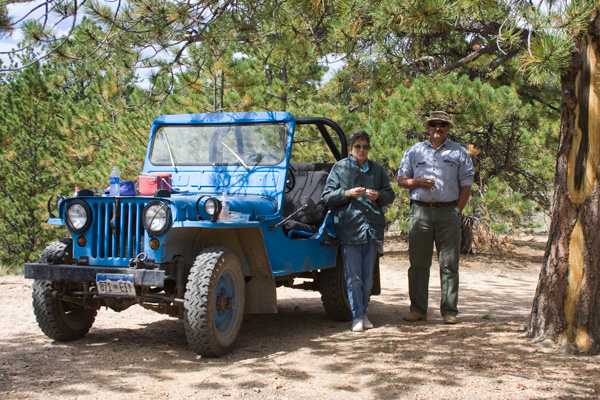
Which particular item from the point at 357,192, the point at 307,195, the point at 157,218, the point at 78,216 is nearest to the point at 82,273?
the point at 78,216

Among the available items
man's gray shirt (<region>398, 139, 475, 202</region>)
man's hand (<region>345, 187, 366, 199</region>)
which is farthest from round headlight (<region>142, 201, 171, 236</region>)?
man's gray shirt (<region>398, 139, 475, 202</region>)

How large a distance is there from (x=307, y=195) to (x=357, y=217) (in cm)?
98

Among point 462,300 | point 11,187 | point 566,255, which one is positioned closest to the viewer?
point 566,255

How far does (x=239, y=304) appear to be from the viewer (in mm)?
5152

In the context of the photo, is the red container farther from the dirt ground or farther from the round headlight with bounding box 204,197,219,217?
the dirt ground

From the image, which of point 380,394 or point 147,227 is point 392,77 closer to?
point 147,227

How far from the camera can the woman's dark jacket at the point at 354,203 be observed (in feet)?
19.5

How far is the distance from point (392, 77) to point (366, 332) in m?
2.82

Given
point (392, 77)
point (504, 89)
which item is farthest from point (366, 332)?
point (504, 89)

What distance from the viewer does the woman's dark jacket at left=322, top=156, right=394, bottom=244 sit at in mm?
5953

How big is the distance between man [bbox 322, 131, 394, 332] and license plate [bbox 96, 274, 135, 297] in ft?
6.83

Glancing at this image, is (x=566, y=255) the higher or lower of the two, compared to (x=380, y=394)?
higher

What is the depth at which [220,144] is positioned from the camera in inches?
246

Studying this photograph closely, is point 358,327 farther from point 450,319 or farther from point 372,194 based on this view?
point 372,194
